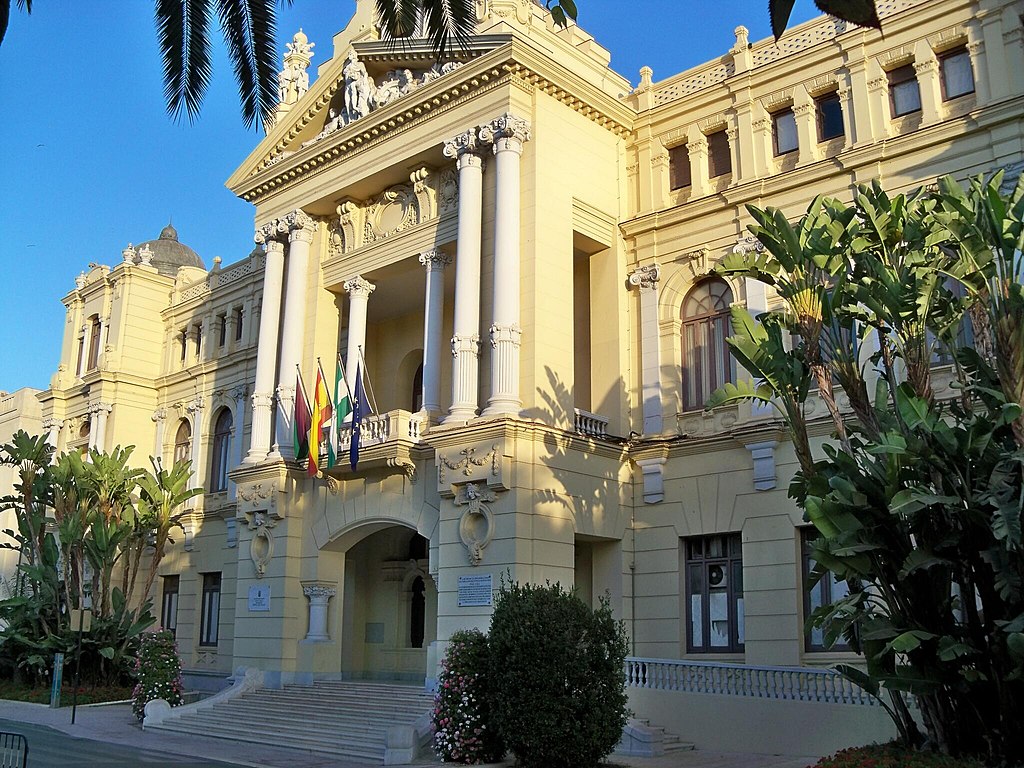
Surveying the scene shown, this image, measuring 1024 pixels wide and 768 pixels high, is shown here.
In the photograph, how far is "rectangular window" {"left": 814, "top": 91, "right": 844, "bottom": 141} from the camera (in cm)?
2209

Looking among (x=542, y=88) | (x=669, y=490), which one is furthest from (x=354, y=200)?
(x=669, y=490)

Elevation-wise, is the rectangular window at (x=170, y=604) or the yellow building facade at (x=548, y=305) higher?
the yellow building facade at (x=548, y=305)

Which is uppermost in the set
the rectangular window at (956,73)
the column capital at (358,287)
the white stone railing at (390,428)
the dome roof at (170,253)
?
the dome roof at (170,253)

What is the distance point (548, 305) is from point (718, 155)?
5699mm

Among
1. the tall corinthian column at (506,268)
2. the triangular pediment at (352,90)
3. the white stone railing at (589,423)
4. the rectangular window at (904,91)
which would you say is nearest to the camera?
the tall corinthian column at (506,268)

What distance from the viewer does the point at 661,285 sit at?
2355cm

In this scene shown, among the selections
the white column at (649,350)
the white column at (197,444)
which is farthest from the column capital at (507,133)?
the white column at (197,444)

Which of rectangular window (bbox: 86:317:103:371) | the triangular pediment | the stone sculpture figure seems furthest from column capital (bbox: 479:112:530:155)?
rectangular window (bbox: 86:317:103:371)

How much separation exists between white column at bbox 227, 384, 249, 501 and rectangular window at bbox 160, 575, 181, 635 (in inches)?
172

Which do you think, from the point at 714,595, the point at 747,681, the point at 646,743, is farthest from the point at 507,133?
the point at 646,743

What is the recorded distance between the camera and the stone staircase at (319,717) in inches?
767

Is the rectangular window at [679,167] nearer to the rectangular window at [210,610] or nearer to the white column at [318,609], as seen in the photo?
the white column at [318,609]

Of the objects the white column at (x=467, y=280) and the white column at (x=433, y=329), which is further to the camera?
the white column at (x=433, y=329)

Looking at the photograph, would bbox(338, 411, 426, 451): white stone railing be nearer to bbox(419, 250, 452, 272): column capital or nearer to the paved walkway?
bbox(419, 250, 452, 272): column capital
